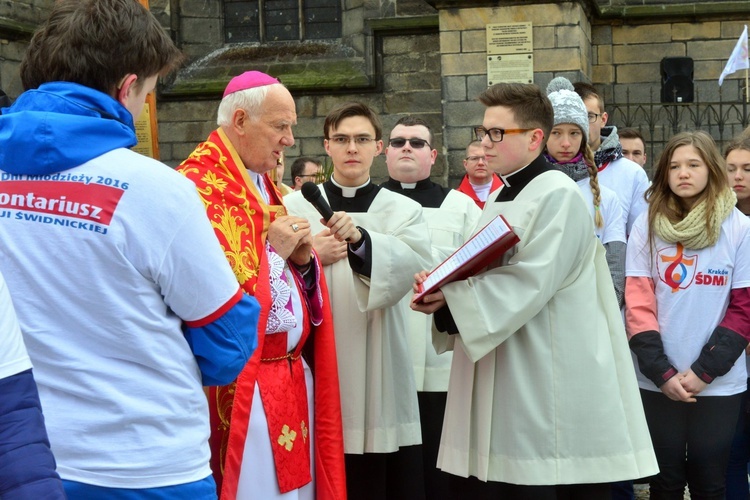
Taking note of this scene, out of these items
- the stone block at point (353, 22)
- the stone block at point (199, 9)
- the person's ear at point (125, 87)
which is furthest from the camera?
the stone block at point (199, 9)

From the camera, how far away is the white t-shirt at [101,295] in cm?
227

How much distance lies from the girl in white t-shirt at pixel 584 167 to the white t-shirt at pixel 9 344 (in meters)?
3.64

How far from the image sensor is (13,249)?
7.54ft

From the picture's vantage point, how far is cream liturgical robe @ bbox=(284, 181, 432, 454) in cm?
441

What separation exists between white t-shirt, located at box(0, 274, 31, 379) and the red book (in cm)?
209

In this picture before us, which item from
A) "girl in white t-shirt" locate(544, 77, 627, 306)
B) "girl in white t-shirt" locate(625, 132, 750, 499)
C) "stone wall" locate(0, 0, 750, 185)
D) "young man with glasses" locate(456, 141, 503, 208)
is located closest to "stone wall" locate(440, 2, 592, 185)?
"stone wall" locate(0, 0, 750, 185)

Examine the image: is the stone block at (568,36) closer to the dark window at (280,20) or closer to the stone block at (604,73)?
the stone block at (604,73)

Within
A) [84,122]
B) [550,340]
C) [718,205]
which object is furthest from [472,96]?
[84,122]

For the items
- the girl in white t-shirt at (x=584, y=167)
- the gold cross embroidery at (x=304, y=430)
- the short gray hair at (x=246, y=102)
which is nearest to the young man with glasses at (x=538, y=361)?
the gold cross embroidery at (x=304, y=430)

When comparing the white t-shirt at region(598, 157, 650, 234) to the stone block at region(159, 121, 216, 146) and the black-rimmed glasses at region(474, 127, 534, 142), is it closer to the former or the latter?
the black-rimmed glasses at region(474, 127, 534, 142)

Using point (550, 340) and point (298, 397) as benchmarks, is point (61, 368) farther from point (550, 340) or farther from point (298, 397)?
point (550, 340)

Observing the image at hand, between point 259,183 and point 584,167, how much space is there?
2.09 metres

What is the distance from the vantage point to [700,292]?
15.5 ft

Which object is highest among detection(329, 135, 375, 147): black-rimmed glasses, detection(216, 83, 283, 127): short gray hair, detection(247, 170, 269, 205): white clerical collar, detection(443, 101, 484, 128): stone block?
detection(443, 101, 484, 128): stone block
